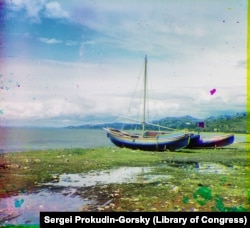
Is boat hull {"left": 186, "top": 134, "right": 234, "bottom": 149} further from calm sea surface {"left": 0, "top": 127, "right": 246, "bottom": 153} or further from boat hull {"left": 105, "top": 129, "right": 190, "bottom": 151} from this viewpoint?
calm sea surface {"left": 0, "top": 127, "right": 246, "bottom": 153}

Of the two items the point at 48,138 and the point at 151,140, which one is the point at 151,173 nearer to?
the point at 151,140

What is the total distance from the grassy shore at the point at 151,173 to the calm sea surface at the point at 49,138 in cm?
16

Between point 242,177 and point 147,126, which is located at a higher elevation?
point 147,126

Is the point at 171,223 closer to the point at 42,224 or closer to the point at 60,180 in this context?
the point at 42,224

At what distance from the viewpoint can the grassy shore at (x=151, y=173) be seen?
5855 millimetres

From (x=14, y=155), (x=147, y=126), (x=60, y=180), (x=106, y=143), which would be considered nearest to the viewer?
(x=60, y=180)

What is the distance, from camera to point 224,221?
5.32 meters

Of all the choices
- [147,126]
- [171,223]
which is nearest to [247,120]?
[147,126]

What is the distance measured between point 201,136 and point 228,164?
1763 millimetres

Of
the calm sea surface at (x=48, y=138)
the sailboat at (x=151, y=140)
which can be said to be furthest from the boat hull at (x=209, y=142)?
the calm sea surface at (x=48, y=138)

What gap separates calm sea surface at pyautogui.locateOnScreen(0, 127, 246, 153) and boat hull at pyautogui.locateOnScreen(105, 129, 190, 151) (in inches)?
19.4
